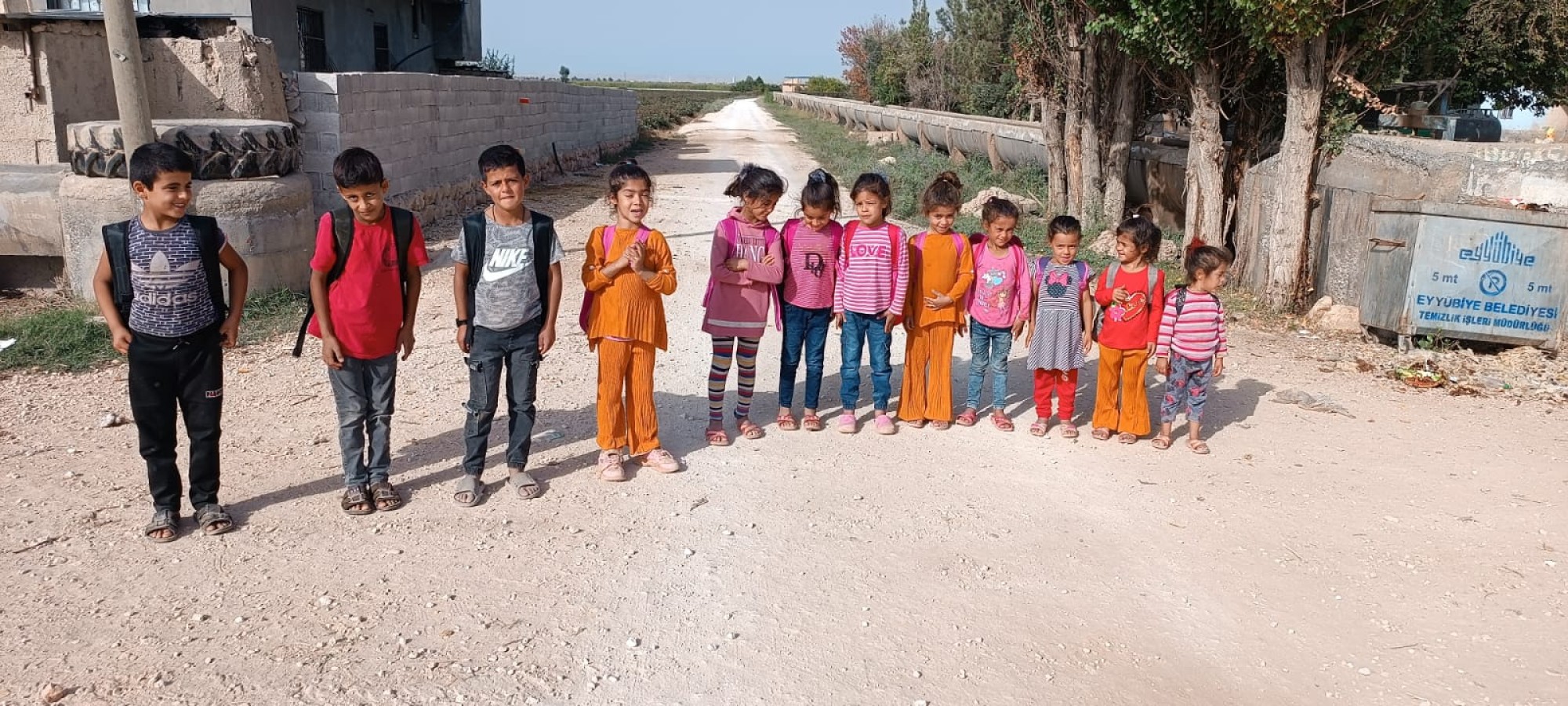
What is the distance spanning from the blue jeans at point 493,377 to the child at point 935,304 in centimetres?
180

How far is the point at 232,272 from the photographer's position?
383cm

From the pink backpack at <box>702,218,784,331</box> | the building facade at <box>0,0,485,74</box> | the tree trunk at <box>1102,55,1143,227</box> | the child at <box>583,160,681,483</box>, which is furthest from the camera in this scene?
the building facade at <box>0,0,485,74</box>

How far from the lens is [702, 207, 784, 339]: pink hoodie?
15.5 ft

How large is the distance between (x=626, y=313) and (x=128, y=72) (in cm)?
454

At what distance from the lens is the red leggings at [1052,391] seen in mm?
5176

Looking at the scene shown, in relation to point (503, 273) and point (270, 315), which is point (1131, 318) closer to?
point (503, 273)

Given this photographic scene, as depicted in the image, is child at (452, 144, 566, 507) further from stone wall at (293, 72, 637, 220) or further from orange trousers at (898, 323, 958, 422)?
stone wall at (293, 72, 637, 220)

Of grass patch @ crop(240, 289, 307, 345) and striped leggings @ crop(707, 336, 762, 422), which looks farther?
grass patch @ crop(240, 289, 307, 345)

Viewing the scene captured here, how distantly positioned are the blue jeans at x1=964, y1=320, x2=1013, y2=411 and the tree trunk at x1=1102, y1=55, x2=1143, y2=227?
20.8 feet

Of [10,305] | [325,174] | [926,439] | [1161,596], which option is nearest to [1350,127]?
[926,439]

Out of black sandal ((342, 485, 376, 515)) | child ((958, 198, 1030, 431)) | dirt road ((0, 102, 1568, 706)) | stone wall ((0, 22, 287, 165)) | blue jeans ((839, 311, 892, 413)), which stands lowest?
dirt road ((0, 102, 1568, 706))

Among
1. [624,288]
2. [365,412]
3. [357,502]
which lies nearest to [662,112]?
[624,288]

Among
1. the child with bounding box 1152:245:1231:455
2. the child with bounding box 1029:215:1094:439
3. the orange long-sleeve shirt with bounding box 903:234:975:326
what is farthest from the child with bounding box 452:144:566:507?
the child with bounding box 1152:245:1231:455

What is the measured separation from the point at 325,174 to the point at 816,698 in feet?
26.7
